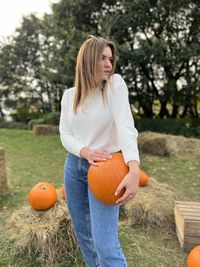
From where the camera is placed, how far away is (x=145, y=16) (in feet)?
32.1

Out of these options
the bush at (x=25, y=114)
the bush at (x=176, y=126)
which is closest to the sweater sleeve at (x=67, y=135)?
the bush at (x=176, y=126)

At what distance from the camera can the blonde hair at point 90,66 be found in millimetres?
1744

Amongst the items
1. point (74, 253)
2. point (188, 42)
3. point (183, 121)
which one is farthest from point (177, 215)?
point (188, 42)

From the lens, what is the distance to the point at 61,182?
5465 mm

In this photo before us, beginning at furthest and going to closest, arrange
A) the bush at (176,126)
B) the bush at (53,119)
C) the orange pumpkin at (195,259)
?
the bush at (53,119), the bush at (176,126), the orange pumpkin at (195,259)

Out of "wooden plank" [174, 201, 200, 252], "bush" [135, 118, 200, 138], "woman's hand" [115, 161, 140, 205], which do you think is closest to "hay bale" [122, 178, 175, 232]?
Answer: "wooden plank" [174, 201, 200, 252]

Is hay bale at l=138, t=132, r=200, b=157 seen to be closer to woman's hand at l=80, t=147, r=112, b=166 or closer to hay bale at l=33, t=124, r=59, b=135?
hay bale at l=33, t=124, r=59, b=135

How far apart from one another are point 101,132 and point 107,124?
0.21ft

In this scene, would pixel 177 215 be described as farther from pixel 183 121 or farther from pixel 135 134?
pixel 183 121

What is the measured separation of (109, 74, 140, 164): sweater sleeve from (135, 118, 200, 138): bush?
8736mm

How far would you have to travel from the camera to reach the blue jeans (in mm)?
1707

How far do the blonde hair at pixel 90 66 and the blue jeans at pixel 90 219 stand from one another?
39 centimetres

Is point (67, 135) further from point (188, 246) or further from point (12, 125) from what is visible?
point (12, 125)

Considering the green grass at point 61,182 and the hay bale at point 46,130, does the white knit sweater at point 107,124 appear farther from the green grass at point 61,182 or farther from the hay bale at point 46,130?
the hay bale at point 46,130
